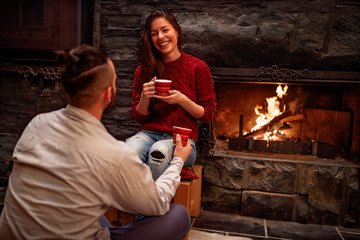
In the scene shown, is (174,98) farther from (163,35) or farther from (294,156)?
(294,156)

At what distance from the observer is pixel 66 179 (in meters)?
1.05

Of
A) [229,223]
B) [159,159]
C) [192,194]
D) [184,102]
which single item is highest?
[184,102]

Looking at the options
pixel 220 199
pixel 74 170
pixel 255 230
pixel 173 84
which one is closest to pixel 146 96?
pixel 173 84

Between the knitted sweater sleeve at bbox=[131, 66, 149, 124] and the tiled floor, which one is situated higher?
the knitted sweater sleeve at bbox=[131, 66, 149, 124]

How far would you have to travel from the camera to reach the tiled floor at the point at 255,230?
2379 millimetres

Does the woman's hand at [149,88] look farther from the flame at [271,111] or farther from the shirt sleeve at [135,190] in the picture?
the flame at [271,111]

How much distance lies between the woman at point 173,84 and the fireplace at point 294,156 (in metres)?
0.45

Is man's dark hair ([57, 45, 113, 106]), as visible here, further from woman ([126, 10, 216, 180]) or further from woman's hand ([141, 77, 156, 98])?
woman ([126, 10, 216, 180])

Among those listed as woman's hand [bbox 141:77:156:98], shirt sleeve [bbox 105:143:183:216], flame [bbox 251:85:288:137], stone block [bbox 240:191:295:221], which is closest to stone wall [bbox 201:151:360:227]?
stone block [bbox 240:191:295:221]

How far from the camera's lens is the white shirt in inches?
41.6

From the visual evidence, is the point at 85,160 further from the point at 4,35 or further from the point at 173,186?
the point at 4,35

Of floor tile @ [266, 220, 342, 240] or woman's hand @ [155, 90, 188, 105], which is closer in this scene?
woman's hand @ [155, 90, 188, 105]

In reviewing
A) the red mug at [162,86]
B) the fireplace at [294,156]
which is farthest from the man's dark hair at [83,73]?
the fireplace at [294,156]

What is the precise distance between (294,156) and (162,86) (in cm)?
146
